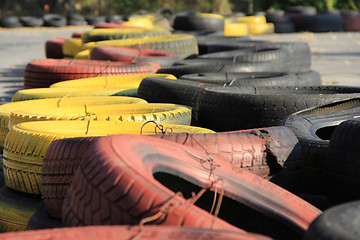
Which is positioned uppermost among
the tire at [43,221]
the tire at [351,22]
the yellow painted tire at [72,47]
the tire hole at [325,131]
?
the tire at [43,221]

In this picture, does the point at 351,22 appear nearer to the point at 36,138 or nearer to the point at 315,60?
the point at 315,60

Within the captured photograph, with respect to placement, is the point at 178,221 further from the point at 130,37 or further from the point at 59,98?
the point at 130,37

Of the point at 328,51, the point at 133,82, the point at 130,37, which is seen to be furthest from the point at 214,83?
the point at 328,51

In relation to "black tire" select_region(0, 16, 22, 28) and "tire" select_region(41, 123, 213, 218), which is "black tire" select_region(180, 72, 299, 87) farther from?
"black tire" select_region(0, 16, 22, 28)

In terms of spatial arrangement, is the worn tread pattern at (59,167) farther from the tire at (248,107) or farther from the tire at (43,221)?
the tire at (248,107)

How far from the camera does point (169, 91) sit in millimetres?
4043

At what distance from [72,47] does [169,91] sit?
17.6 ft

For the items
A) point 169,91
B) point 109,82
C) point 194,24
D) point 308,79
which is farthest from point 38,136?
point 194,24

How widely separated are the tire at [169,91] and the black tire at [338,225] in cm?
233

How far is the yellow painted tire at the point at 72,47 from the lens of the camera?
29.4ft

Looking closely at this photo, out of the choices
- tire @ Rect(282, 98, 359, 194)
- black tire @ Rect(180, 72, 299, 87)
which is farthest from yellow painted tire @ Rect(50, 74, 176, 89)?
tire @ Rect(282, 98, 359, 194)

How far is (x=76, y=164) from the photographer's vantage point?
2.31m

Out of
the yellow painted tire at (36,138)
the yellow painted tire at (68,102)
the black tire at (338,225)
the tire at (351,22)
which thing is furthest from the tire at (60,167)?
the tire at (351,22)

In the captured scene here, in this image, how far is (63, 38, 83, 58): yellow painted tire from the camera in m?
8.95
